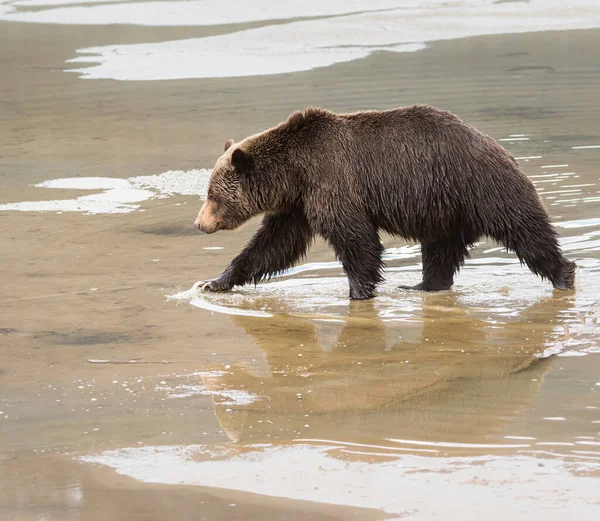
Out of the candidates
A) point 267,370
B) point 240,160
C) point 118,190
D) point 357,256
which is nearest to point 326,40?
point 118,190

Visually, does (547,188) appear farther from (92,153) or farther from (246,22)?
(246,22)

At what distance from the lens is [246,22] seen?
2414cm

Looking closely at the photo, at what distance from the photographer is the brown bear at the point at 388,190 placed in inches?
295

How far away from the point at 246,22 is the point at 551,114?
10.2 metres

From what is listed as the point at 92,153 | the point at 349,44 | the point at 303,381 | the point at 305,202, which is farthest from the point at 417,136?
the point at 349,44

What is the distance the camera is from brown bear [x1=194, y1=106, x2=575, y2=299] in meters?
7.50

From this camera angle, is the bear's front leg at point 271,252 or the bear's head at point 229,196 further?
the bear's front leg at point 271,252

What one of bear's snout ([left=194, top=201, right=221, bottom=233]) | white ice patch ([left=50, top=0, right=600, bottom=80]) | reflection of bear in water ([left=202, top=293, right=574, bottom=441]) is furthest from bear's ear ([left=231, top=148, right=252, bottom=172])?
white ice patch ([left=50, top=0, right=600, bottom=80])

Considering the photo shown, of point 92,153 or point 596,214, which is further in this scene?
point 92,153

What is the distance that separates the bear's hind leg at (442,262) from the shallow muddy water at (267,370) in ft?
0.86

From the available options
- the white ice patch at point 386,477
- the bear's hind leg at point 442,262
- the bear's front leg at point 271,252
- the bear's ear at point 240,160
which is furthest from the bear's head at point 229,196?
the white ice patch at point 386,477

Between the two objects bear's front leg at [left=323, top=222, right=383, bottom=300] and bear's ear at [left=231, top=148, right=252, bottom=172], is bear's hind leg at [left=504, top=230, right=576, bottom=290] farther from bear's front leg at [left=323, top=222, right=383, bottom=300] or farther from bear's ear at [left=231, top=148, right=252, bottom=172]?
bear's ear at [left=231, top=148, right=252, bottom=172]

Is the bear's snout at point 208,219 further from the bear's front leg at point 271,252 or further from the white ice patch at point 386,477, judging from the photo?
the white ice patch at point 386,477

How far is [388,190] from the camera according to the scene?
7.70 m
